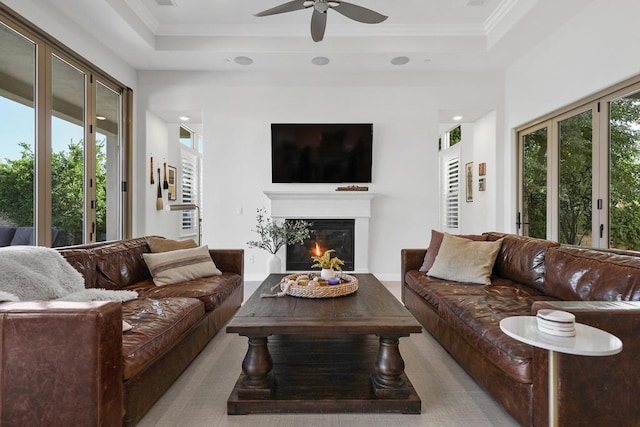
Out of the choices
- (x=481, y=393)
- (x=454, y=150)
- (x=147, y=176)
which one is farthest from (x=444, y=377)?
(x=454, y=150)

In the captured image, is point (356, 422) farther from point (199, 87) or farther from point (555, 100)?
point (199, 87)

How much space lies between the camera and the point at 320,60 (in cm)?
480

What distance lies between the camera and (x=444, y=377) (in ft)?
7.16

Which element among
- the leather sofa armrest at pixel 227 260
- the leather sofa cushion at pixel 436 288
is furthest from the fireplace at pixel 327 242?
the leather sofa cushion at pixel 436 288

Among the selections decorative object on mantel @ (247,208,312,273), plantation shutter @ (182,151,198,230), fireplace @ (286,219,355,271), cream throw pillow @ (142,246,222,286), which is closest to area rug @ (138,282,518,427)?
cream throw pillow @ (142,246,222,286)

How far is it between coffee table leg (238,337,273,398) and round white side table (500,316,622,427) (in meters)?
1.16

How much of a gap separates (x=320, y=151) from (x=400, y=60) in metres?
1.69

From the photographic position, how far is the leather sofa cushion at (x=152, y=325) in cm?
156

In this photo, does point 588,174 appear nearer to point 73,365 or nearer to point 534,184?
point 534,184

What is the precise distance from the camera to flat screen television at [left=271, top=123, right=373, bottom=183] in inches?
207

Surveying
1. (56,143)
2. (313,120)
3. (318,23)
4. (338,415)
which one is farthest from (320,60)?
(338,415)

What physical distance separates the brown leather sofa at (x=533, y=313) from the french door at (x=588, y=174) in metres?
1.33

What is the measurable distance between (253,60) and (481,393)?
463 cm

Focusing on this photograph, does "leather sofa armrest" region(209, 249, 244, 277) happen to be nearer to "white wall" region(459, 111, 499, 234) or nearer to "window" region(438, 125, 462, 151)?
"white wall" region(459, 111, 499, 234)
